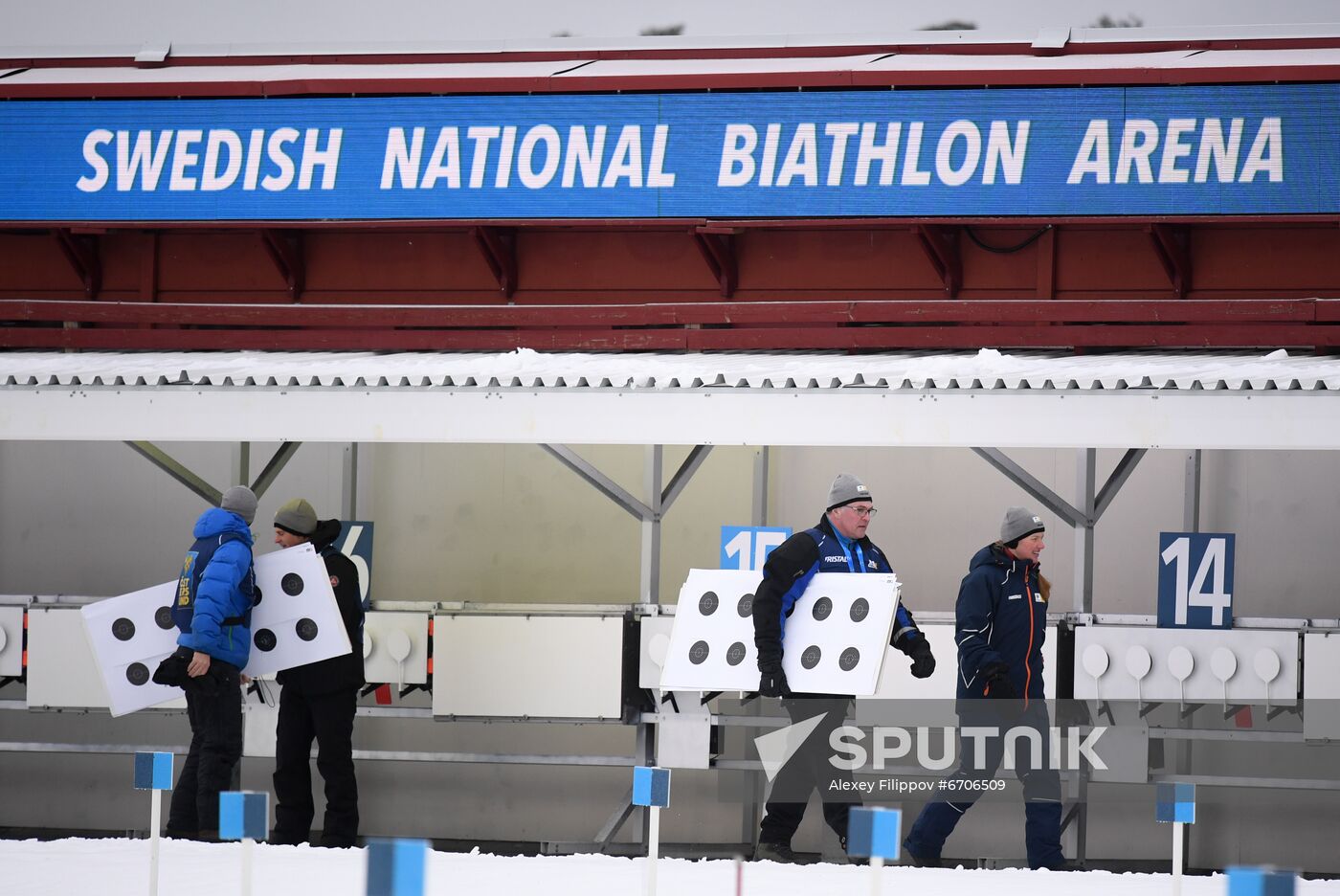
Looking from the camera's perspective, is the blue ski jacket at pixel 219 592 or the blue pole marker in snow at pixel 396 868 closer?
the blue pole marker in snow at pixel 396 868

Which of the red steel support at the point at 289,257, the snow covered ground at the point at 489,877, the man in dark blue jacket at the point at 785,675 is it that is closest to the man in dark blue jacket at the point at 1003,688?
the man in dark blue jacket at the point at 785,675

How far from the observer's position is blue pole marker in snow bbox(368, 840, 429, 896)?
3.83 metres

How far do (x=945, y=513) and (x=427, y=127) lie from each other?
489 centimetres

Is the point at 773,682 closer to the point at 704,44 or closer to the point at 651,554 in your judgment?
the point at 651,554

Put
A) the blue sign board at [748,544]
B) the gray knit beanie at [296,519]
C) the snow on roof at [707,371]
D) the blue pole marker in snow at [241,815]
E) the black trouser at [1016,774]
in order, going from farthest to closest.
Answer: the blue sign board at [748,544] → the gray knit beanie at [296,519] → the snow on roof at [707,371] → the black trouser at [1016,774] → the blue pole marker in snow at [241,815]

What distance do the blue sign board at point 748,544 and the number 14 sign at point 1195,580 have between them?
240 centimetres

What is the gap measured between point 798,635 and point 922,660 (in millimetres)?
600

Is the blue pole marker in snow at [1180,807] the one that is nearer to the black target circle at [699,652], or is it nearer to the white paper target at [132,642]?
the black target circle at [699,652]

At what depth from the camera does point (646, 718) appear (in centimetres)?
1052

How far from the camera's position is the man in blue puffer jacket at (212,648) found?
8.48 metres

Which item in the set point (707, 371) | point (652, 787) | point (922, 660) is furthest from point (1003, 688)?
point (652, 787)

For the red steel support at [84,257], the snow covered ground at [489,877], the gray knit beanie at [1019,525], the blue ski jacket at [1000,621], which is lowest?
the snow covered ground at [489,877]

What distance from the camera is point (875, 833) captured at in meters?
4.73

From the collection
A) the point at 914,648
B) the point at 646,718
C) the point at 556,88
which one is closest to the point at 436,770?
the point at 646,718
